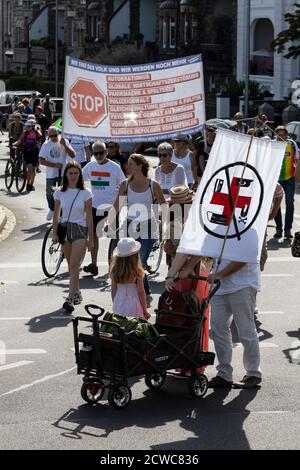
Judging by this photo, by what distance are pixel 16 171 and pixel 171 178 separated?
513 inches

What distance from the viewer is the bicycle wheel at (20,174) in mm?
28625

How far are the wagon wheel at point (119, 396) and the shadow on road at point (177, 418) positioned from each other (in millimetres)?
64

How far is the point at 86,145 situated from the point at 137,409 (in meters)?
12.9

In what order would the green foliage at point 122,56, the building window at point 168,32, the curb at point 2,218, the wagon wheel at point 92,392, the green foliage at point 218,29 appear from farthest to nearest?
the building window at point 168,32, the green foliage at point 122,56, the green foliage at point 218,29, the curb at point 2,218, the wagon wheel at point 92,392

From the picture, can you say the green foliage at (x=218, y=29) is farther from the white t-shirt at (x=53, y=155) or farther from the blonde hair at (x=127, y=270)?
the blonde hair at (x=127, y=270)

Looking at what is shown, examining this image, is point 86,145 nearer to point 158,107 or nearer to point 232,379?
point 158,107

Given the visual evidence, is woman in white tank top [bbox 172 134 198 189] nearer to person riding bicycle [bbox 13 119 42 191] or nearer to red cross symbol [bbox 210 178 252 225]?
red cross symbol [bbox 210 178 252 225]

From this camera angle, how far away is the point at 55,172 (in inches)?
866

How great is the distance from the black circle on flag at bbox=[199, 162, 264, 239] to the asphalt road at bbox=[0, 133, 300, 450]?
1.39 metres

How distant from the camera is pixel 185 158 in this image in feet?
60.1

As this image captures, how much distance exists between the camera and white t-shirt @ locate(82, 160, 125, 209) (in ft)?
55.3

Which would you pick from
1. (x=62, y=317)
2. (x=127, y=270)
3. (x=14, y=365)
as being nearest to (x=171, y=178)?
(x=62, y=317)

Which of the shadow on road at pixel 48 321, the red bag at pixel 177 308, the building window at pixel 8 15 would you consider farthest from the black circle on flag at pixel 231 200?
the building window at pixel 8 15
